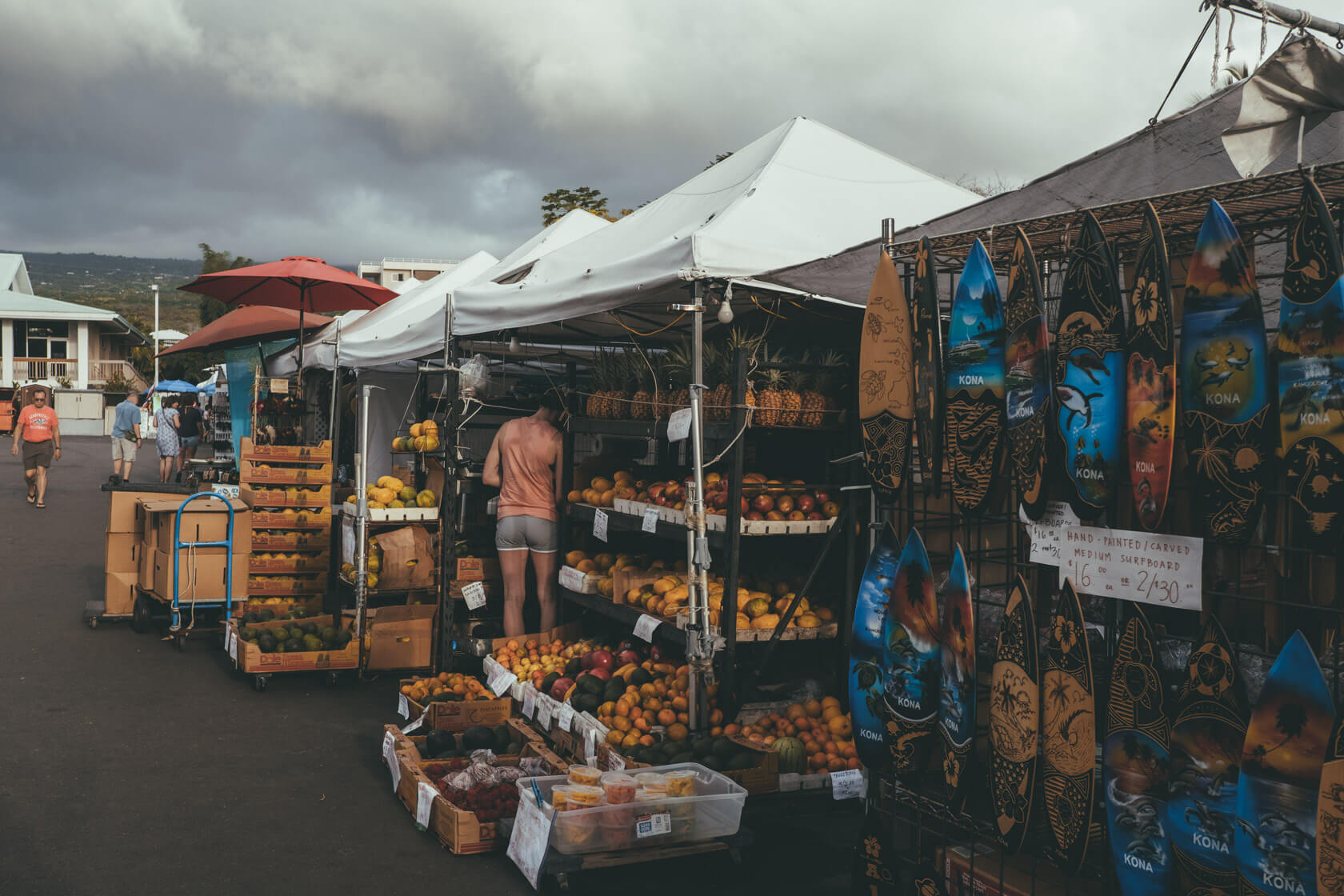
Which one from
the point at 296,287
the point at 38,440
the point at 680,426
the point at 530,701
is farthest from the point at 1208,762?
the point at 38,440

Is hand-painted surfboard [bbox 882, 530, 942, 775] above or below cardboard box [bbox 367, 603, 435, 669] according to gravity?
above

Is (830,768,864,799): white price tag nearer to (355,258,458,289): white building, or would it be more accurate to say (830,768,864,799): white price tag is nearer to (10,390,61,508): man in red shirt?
(10,390,61,508): man in red shirt

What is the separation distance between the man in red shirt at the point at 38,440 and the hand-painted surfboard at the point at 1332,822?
16.4 metres

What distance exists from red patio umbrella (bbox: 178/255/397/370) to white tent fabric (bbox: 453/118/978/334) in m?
4.13

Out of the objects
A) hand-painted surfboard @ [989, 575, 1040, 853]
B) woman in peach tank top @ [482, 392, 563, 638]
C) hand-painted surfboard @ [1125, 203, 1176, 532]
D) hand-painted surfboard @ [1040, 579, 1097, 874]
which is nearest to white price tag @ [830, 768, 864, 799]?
hand-painted surfboard @ [989, 575, 1040, 853]

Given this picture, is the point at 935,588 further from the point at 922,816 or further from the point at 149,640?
the point at 149,640

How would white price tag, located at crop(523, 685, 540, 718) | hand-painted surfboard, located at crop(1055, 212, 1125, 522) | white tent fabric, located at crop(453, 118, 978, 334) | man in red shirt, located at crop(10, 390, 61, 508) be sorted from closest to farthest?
hand-painted surfboard, located at crop(1055, 212, 1125, 522)
white tent fabric, located at crop(453, 118, 978, 334)
white price tag, located at crop(523, 685, 540, 718)
man in red shirt, located at crop(10, 390, 61, 508)

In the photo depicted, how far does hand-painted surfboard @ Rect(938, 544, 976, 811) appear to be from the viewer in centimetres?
279

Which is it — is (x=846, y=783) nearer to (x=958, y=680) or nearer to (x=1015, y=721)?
(x=958, y=680)

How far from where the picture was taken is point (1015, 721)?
8.66ft

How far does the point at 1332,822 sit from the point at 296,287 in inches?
433

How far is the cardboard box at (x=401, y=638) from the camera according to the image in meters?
6.97

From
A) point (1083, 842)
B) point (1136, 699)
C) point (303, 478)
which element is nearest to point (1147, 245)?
point (1136, 699)

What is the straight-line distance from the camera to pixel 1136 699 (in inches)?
94.0
